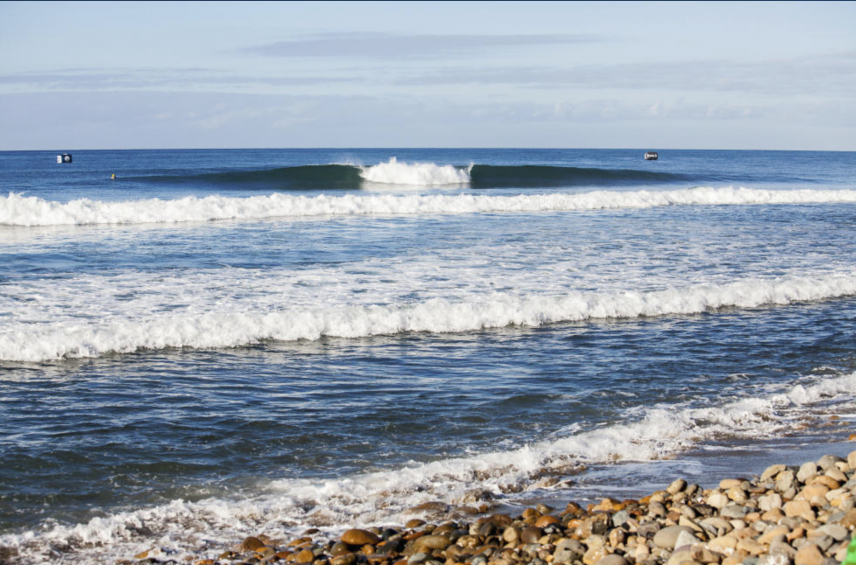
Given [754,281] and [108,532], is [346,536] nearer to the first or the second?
[108,532]

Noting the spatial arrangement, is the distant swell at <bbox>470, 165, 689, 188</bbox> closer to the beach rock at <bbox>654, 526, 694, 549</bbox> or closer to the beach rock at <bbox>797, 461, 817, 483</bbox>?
the beach rock at <bbox>797, 461, 817, 483</bbox>

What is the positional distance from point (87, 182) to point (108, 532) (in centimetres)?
3881

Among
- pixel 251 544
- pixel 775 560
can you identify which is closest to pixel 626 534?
pixel 775 560

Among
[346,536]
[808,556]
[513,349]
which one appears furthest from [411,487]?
[513,349]

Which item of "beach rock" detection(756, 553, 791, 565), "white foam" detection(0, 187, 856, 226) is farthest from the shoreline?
"white foam" detection(0, 187, 856, 226)

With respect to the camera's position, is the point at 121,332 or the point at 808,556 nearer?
the point at 808,556

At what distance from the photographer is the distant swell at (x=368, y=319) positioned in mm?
8414

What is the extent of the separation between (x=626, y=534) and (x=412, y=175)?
35791mm

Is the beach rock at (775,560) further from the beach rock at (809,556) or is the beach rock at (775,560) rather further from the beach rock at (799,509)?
the beach rock at (799,509)

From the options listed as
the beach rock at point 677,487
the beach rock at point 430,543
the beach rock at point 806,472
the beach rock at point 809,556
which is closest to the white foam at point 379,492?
the beach rock at point 430,543

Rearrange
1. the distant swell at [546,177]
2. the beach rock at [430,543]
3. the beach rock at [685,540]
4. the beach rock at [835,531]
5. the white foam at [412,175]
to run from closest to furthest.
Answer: the beach rock at [835,531], the beach rock at [685,540], the beach rock at [430,543], the white foam at [412,175], the distant swell at [546,177]

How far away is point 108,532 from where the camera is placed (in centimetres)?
443

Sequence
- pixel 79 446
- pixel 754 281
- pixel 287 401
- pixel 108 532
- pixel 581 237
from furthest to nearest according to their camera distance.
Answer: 1. pixel 581 237
2. pixel 754 281
3. pixel 287 401
4. pixel 79 446
5. pixel 108 532

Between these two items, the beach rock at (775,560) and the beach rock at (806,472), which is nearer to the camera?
the beach rock at (775,560)
